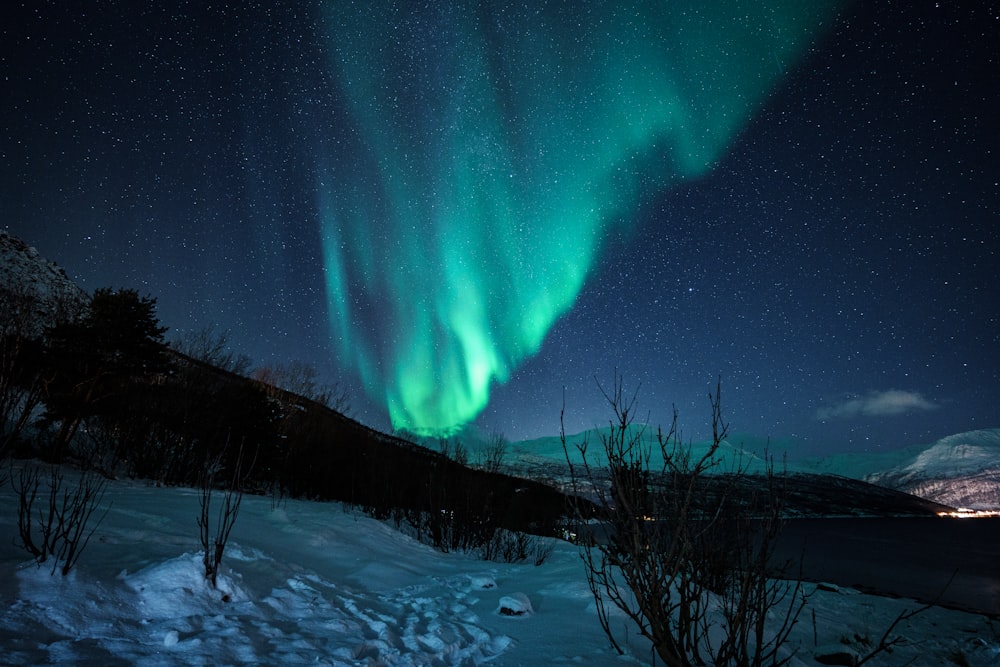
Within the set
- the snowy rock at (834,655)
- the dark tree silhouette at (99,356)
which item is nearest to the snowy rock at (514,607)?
the snowy rock at (834,655)

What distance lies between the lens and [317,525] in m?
9.52

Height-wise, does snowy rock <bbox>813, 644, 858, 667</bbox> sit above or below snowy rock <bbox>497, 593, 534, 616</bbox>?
below

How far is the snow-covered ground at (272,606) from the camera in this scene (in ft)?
11.0

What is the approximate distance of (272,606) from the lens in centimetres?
458

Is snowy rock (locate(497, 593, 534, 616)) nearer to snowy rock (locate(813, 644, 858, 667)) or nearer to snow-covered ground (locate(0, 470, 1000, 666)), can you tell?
snow-covered ground (locate(0, 470, 1000, 666))

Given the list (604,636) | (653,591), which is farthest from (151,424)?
(653,591)

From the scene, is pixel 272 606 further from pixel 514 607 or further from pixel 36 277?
pixel 36 277

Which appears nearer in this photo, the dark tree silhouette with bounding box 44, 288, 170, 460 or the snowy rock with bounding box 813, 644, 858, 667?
the snowy rock with bounding box 813, 644, 858, 667

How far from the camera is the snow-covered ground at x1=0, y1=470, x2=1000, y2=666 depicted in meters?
3.34

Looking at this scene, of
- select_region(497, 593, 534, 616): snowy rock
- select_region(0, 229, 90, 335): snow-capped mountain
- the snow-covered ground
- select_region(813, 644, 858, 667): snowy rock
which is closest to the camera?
the snow-covered ground

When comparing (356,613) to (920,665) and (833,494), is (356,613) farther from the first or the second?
(833,494)

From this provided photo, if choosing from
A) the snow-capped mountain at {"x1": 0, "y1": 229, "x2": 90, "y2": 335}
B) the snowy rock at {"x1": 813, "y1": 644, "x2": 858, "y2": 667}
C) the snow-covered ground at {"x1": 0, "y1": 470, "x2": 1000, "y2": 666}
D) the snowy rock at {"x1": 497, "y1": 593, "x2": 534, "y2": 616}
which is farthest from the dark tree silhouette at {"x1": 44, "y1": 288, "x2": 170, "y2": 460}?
the snow-capped mountain at {"x1": 0, "y1": 229, "x2": 90, "y2": 335}

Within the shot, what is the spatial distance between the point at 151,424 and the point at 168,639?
624 inches

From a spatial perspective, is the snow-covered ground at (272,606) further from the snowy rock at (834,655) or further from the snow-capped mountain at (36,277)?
the snow-capped mountain at (36,277)
